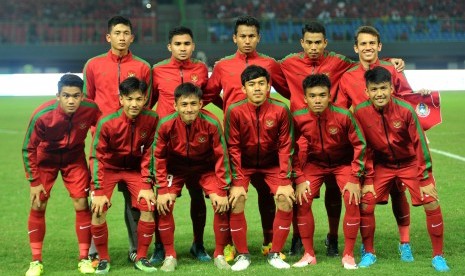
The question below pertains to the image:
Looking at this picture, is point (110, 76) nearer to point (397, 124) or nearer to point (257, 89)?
point (257, 89)

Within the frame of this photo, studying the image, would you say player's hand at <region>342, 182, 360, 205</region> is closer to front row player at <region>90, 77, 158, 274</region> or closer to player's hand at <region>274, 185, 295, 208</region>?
player's hand at <region>274, 185, 295, 208</region>

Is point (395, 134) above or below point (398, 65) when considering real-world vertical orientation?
below

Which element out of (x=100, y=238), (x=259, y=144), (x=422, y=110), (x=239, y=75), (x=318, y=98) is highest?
(x=239, y=75)

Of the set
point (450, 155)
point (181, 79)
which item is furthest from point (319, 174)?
point (450, 155)

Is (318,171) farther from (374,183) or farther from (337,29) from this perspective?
(337,29)

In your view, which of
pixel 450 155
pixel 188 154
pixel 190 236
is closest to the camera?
pixel 188 154

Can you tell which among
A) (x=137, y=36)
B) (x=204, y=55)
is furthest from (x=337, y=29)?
(x=137, y=36)

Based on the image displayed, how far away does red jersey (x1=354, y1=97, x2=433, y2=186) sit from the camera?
627 centimetres

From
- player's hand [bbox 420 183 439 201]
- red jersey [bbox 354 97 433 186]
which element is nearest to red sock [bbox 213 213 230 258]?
red jersey [bbox 354 97 433 186]

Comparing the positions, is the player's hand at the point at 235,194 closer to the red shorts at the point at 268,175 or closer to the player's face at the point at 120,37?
the red shorts at the point at 268,175

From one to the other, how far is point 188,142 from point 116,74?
39.5 inches

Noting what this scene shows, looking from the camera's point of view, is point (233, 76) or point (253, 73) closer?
point (253, 73)

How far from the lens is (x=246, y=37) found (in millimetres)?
7027

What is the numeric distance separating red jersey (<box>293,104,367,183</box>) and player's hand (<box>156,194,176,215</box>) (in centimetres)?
113
